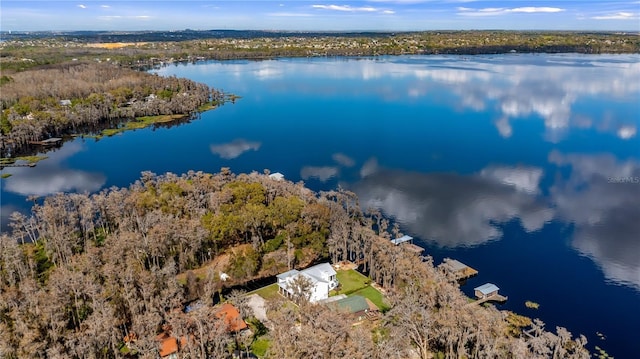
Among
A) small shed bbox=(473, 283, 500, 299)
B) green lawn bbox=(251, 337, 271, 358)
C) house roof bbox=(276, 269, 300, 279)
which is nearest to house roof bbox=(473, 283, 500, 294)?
small shed bbox=(473, 283, 500, 299)

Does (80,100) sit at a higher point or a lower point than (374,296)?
higher

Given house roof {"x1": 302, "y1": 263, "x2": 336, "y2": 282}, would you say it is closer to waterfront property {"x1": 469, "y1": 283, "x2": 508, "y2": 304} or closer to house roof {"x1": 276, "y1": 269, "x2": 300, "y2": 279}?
house roof {"x1": 276, "y1": 269, "x2": 300, "y2": 279}

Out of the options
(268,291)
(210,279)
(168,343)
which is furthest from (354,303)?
(168,343)

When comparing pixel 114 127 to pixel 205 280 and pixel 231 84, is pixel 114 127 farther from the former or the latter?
pixel 205 280

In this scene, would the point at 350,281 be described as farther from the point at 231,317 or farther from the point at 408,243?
the point at 231,317

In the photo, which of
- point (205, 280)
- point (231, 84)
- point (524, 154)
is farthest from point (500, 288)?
point (231, 84)
